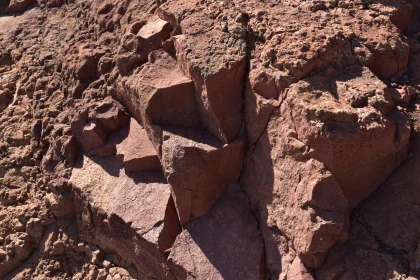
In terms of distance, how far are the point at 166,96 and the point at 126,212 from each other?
31.6 inches

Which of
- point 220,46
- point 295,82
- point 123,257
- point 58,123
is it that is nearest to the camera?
point 295,82

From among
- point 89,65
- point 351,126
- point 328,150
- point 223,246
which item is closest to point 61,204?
point 89,65

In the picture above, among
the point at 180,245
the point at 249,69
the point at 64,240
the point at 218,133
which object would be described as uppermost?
the point at 249,69

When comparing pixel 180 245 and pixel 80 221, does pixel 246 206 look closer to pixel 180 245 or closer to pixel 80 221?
pixel 180 245

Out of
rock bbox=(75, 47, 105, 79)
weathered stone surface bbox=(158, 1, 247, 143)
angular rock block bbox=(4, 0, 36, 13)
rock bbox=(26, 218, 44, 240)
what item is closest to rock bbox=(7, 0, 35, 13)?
angular rock block bbox=(4, 0, 36, 13)

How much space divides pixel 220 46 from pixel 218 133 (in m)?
0.52

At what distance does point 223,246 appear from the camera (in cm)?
373

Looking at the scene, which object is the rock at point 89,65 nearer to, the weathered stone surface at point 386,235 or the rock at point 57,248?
the rock at point 57,248

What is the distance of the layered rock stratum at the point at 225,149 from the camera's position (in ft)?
10.9

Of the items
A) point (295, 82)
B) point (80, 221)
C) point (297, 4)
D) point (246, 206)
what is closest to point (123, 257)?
point (80, 221)

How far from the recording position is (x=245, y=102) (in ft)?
12.3

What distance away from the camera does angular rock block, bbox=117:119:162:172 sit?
407cm

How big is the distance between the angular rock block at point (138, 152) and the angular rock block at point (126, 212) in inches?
2.1

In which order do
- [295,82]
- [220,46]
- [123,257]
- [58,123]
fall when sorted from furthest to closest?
[58,123] < [123,257] < [220,46] < [295,82]
